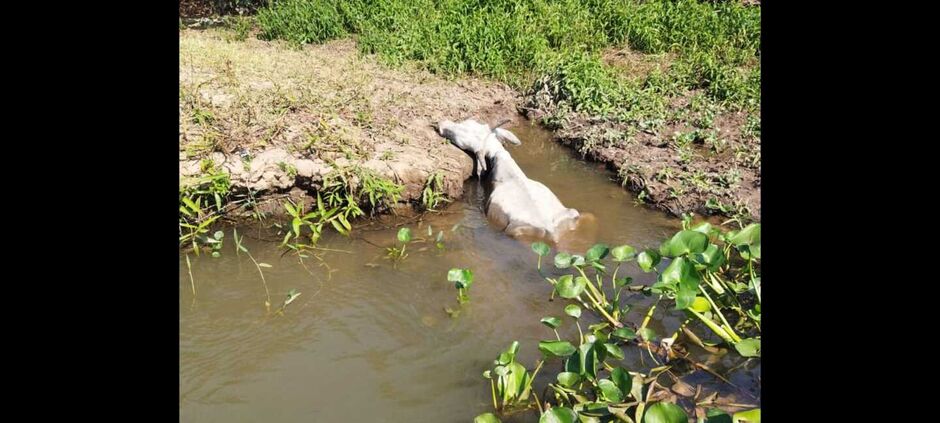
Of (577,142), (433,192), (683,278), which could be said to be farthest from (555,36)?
(683,278)

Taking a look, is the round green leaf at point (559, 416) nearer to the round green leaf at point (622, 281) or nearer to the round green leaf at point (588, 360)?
the round green leaf at point (588, 360)

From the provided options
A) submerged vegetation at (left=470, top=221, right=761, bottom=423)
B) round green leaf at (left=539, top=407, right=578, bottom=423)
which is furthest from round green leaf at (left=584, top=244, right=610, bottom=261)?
round green leaf at (left=539, top=407, right=578, bottom=423)

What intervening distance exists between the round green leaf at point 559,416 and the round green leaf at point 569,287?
874mm

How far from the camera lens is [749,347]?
272cm

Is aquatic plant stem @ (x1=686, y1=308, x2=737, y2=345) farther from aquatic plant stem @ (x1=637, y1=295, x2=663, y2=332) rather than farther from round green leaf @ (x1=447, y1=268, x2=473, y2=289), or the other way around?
round green leaf @ (x1=447, y1=268, x2=473, y2=289)

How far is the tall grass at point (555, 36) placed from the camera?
6.76 metres

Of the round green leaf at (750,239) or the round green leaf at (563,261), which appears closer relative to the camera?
the round green leaf at (750,239)

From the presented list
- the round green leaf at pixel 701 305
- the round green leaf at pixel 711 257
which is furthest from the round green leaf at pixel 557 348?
the round green leaf at pixel 711 257

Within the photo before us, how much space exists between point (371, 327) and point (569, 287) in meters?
0.99

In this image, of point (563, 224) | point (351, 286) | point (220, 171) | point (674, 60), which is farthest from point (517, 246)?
point (674, 60)

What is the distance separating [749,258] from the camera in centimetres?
334

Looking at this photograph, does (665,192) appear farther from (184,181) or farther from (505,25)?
(505,25)

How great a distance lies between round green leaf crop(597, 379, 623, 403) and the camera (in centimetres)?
250

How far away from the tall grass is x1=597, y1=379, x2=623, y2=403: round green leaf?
4.10 meters
